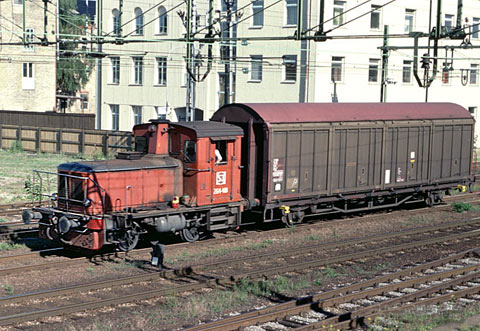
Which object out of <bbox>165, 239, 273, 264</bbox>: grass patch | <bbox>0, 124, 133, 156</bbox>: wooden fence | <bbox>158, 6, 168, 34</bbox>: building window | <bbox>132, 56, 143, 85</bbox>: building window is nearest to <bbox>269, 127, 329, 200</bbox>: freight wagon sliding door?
<bbox>165, 239, 273, 264</bbox>: grass patch

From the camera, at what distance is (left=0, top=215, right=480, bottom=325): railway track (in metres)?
11.6

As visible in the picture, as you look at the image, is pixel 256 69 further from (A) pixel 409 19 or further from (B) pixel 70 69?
(B) pixel 70 69

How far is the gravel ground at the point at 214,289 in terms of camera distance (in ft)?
36.1

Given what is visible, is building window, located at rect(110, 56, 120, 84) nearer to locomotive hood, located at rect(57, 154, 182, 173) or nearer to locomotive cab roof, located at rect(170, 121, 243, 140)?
locomotive cab roof, located at rect(170, 121, 243, 140)

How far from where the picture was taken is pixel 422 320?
35.7 feet

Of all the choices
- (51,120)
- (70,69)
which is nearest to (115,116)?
(51,120)

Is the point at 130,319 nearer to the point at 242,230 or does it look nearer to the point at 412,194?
the point at 242,230

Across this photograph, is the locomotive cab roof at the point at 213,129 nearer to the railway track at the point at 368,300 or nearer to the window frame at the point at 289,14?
the railway track at the point at 368,300

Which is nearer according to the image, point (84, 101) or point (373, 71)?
point (373, 71)

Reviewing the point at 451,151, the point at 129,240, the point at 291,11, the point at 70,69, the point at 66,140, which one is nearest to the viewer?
the point at 129,240

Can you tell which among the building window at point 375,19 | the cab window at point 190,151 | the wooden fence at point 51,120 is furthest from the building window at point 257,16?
the cab window at point 190,151

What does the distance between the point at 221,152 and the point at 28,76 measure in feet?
153

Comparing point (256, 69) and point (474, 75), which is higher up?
point (474, 75)

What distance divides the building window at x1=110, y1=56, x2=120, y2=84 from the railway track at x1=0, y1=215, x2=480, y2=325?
35.6 metres
